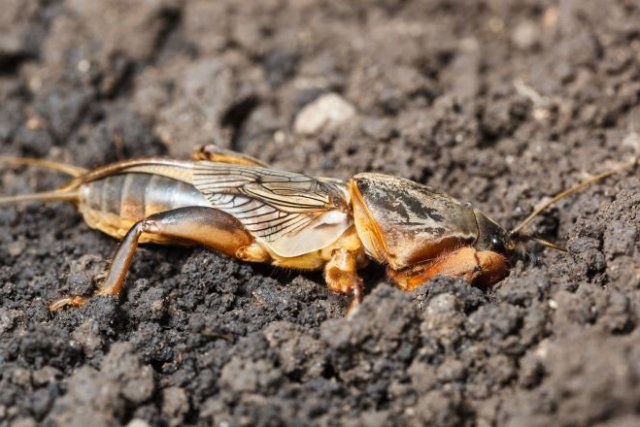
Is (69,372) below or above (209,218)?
below

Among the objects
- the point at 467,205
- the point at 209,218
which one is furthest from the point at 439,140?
the point at 209,218

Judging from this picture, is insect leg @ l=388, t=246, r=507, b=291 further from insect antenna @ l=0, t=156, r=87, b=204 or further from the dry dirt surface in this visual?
insect antenna @ l=0, t=156, r=87, b=204

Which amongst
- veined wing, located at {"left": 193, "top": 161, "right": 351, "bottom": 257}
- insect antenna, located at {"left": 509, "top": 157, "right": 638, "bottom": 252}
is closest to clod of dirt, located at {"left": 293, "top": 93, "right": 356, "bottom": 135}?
veined wing, located at {"left": 193, "top": 161, "right": 351, "bottom": 257}

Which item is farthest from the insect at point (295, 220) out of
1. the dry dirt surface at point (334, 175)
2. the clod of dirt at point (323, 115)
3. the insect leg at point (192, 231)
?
the clod of dirt at point (323, 115)

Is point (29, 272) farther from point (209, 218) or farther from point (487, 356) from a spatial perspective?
point (487, 356)

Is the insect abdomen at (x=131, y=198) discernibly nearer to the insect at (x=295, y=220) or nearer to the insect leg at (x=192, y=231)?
the insect at (x=295, y=220)

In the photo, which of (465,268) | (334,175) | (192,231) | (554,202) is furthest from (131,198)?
(554,202)
